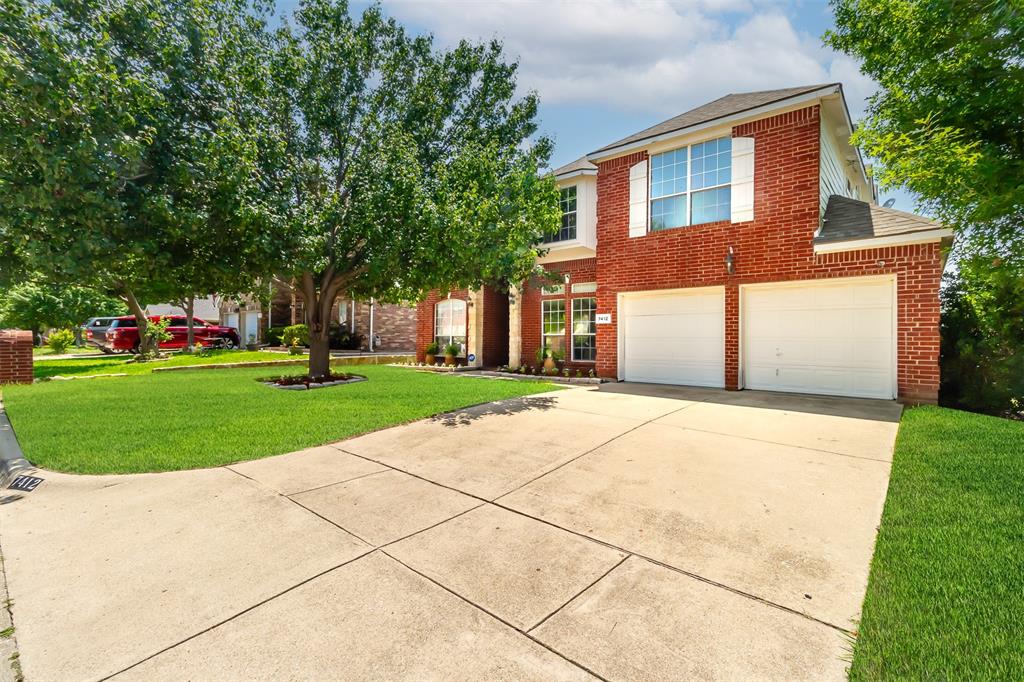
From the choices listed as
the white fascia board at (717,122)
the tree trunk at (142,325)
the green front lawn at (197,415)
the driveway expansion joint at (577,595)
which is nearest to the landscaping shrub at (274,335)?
the tree trunk at (142,325)

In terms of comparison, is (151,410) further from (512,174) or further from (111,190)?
(512,174)

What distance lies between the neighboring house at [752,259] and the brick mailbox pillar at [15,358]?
14.4 m

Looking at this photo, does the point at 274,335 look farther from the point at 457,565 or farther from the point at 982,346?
the point at 982,346

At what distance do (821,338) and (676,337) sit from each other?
2.95 m

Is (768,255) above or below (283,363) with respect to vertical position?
above

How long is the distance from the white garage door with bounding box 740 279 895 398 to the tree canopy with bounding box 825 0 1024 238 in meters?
2.13

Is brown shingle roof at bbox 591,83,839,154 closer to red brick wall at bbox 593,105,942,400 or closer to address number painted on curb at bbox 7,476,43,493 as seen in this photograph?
red brick wall at bbox 593,105,942,400

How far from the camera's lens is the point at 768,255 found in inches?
372

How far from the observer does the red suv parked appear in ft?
68.5

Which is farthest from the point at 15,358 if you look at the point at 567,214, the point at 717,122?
the point at 717,122

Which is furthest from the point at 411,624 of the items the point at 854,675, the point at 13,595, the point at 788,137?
the point at 788,137

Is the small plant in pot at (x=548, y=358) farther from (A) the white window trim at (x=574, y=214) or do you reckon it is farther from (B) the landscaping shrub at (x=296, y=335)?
(B) the landscaping shrub at (x=296, y=335)

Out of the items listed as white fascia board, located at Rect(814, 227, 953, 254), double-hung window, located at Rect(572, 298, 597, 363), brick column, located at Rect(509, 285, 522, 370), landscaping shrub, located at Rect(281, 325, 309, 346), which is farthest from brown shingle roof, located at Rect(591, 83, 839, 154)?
landscaping shrub, located at Rect(281, 325, 309, 346)

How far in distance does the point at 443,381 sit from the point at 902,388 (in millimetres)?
9710
